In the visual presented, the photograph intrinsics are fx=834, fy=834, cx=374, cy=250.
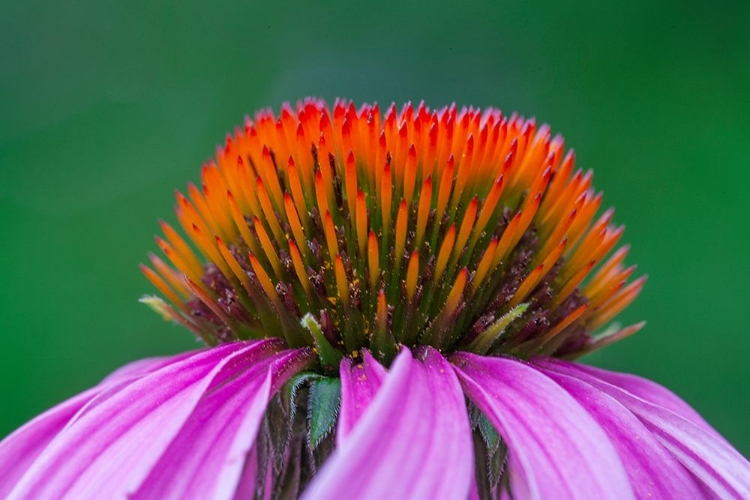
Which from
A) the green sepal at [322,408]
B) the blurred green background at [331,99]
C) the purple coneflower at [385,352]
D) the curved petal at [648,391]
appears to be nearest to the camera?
the purple coneflower at [385,352]

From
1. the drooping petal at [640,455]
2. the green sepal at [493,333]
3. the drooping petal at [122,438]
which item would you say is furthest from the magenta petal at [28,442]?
the drooping petal at [640,455]

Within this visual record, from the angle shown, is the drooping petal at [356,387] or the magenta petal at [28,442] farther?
the magenta petal at [28,442]

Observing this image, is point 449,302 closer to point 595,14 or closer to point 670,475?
point 670,475

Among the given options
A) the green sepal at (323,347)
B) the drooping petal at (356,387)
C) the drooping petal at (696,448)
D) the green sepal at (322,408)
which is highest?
the green sepal at (323,347)

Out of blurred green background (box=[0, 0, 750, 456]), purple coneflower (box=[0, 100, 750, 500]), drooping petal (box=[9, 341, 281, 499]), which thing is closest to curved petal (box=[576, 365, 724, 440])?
purple coneflower (box=[0, 100, 750, 500])

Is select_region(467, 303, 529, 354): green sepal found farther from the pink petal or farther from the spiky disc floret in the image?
the pink petal

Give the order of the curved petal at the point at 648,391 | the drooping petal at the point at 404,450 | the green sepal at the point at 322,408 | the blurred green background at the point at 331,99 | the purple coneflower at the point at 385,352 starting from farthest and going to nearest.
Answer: the blurred green background at the point at 331,99, the curved petal at the point at 648,391, the green sepal at the point at 322,408, the purple coneflower at the point at 385,352, the drooping petal at the point at 404,450

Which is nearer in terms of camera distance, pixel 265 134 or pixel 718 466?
pixel 718 466

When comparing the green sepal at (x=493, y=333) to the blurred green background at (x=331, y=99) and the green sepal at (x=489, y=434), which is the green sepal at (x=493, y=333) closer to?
the green sepal at (x=489, y=434)

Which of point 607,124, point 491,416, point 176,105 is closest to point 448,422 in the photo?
point 491,416
